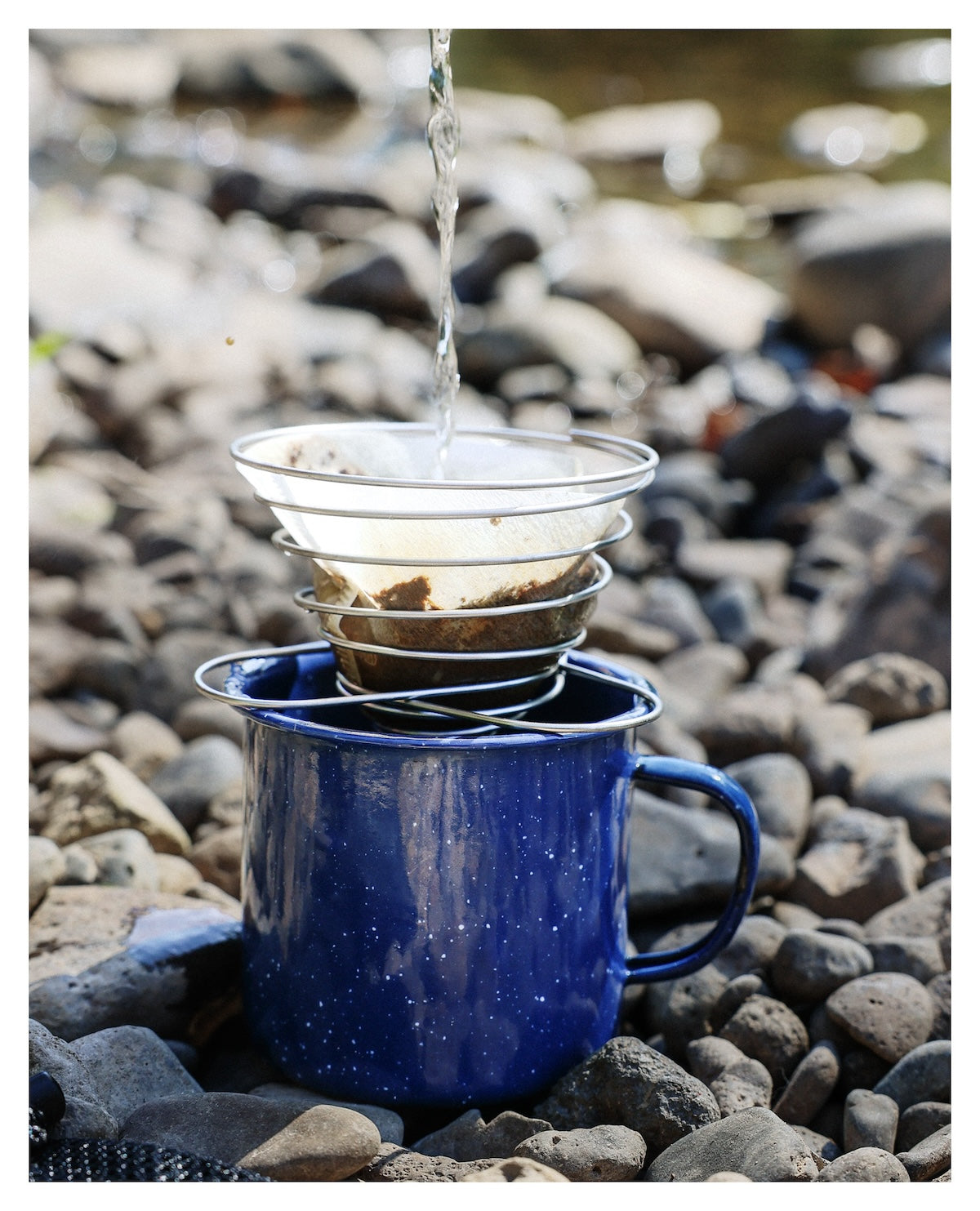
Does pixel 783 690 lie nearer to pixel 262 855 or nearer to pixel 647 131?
pixel 262 855

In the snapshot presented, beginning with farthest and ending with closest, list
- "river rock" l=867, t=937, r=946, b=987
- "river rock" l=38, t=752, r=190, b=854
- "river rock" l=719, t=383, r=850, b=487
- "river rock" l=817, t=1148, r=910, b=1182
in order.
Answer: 1. "river rock" l=719, t=383, r=850, b=487
2. "river rock" l=38, t=752, r=190, b=854
3. "river rock" l=867, t=937, r=946, b=987
4. "river rock" l=817, t=1148, r=910, b=1182

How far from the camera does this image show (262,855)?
137 cm

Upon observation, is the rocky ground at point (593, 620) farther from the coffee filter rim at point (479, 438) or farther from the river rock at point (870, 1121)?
the coffee filter rim at point (479, 438)

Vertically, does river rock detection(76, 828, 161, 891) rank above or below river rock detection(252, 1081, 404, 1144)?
above

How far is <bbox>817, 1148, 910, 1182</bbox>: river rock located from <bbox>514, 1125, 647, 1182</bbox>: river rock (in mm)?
178

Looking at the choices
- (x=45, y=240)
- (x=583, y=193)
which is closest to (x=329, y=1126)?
(x=45, y=240)

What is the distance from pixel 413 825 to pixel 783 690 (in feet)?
4.43

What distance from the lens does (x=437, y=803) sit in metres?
1.26

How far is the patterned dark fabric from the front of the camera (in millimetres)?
1181

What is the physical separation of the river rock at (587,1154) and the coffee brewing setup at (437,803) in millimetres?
97

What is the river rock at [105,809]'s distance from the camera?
1.87 meters

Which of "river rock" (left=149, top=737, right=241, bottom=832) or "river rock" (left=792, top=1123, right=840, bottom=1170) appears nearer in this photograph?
"river rock" (left=792, top=1123, right=840, bottom=1170)

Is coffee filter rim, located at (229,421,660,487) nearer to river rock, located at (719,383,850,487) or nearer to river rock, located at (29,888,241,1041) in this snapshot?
river rock, located at (29,888,241,1041)

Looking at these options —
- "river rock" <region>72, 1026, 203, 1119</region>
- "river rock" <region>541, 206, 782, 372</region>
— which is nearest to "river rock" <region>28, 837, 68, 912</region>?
"river rock" <region>72, 1026, 203, 1119</region>
